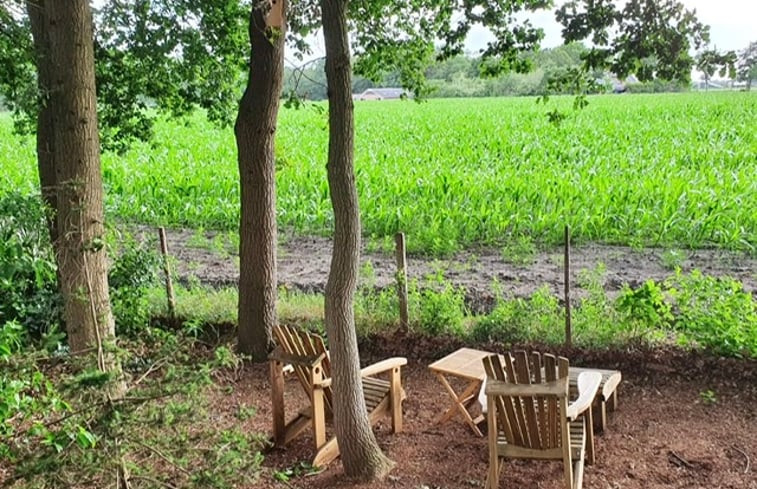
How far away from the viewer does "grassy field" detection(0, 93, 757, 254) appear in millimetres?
10117

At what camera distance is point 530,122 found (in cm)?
2322

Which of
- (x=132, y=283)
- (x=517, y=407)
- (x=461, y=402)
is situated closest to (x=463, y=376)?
(x=461, y=402)

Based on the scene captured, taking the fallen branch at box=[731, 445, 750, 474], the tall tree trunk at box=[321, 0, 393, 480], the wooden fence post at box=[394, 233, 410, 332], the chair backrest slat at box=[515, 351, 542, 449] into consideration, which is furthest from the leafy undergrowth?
the wooden fence post at box=[394, 233, 410, 332]

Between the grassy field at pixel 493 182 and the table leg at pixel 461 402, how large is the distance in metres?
2.93

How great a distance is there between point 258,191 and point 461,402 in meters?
2.85

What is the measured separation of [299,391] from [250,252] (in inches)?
56.8

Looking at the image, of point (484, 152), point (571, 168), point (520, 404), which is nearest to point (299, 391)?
point (520, 404)

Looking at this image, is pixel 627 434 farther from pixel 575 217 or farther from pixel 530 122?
pixel 530 122

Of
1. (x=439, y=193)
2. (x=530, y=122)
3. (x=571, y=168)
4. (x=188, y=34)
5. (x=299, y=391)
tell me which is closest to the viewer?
(x=299, y=391)

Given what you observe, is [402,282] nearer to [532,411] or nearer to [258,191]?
[258,191]

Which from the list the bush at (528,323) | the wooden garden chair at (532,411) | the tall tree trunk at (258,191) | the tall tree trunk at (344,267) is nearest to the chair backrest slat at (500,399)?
the wooden garden chair at (532,411)

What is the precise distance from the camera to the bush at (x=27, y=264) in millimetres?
3041

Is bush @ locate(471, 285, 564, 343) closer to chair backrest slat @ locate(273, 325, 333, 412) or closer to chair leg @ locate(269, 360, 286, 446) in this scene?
chair backrest slat @ locate(273, 325, 333, 412)

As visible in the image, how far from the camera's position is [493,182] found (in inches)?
498
